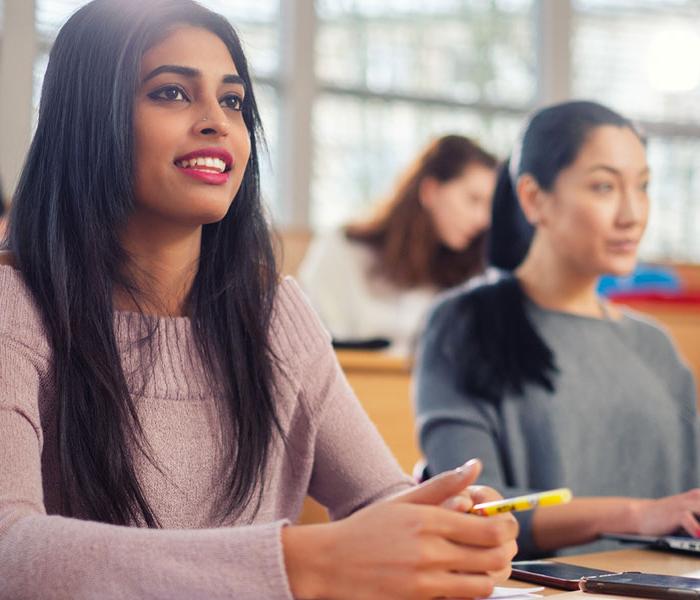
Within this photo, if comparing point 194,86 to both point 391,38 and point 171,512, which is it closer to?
point 171,512

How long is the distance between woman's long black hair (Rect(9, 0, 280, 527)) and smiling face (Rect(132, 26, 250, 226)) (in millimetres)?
17

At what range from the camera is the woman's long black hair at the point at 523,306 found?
195 centimetres

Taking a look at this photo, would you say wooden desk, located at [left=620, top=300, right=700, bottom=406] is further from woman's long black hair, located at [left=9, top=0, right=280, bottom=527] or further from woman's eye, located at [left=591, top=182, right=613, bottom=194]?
woman's long black hair, located at [left=9, top=0, right=280, bottom=527]

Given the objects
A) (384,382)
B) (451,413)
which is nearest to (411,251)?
(384,382)

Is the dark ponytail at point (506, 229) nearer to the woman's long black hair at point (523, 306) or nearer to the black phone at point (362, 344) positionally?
the woman's long black hair at point (523, 306)

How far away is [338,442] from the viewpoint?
1.41 meters

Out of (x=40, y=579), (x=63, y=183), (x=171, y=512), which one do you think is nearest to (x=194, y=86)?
(x=63, y=183)

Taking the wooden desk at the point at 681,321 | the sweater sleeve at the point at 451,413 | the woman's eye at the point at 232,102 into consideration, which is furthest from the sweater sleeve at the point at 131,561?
the wooden desk at the point at 681,321

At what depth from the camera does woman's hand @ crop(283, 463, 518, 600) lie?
0.91m

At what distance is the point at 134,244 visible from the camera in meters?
1.32

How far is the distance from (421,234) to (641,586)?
2870 mm

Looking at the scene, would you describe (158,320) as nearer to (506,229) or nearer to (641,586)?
(641,586)

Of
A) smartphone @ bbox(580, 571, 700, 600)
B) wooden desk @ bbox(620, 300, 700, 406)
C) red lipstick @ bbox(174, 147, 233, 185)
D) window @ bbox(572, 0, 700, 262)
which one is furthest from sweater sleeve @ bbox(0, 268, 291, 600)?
window @ bbox(572, 0, 700, 262)

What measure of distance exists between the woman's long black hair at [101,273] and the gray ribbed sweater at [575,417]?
0.62m
